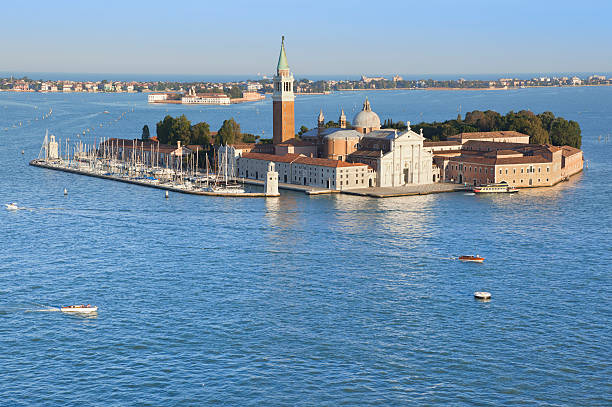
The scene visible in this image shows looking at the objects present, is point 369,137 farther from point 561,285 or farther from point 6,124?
point 6,124

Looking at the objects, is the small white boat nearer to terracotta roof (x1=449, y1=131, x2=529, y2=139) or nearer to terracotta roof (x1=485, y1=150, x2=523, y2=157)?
terracotta roof (x1=485, y1=150, x2=523, y2=157)

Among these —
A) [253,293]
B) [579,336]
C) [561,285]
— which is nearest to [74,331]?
[253,293]

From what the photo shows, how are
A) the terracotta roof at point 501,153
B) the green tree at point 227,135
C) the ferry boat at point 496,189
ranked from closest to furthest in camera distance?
the ferry boat at point 496,189
the terracotta roof at point 501,153
the green tree at point 227,135

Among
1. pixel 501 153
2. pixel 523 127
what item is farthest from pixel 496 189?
pixel 523 127

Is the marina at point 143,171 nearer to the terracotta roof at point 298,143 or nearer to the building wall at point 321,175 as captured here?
the building wall at point 321,175

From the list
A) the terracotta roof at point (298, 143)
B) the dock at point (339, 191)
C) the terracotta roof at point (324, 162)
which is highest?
the terracotta roof at point (298, 143)

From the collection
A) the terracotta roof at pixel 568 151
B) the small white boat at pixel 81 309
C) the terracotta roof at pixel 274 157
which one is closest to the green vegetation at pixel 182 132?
the terracotta roof at pixel 274 157
